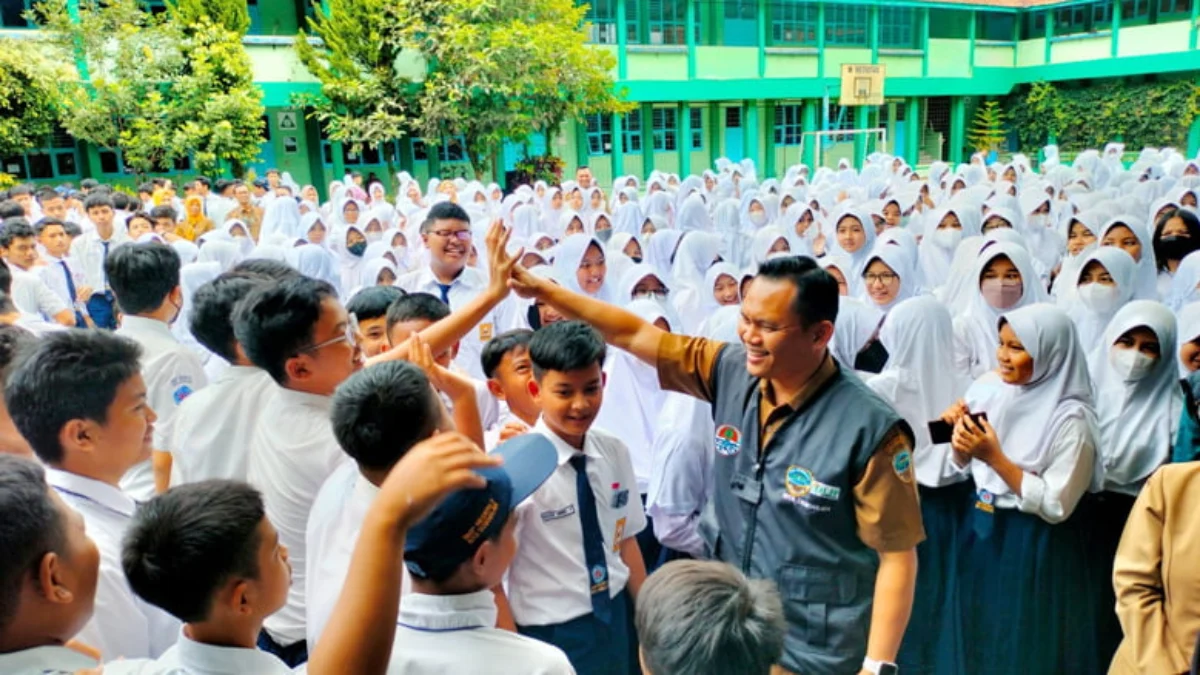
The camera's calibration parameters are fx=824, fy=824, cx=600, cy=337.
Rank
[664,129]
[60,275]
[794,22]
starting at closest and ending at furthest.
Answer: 1. [60,275]
2. [664,129]
3. [794,22]

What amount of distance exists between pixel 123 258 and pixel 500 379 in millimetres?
1583

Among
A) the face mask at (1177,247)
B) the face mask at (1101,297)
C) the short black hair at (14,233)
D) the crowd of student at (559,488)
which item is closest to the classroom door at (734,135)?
the face mask at (1177,247)

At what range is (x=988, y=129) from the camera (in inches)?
Answer: 1135

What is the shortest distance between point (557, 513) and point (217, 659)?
97 centimetres

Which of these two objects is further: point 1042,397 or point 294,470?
point 1042,397

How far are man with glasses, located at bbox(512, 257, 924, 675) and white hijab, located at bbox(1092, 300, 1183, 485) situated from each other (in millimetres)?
1537

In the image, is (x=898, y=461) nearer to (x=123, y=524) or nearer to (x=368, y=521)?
(x=368, y=521)

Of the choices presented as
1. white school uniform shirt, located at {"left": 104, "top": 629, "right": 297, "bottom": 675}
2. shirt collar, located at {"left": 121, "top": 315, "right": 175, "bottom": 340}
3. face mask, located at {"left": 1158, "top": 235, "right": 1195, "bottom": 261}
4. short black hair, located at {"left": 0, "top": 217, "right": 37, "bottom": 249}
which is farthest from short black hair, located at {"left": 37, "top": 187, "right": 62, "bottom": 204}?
face mask, located at {"left": 1158, "top": 235, "right": 1195, "bottom": 261}

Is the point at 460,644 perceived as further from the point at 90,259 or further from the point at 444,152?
the point at 444,152

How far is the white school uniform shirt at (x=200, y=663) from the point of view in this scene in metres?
1.38

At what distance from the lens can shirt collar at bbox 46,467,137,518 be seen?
198 centimetres

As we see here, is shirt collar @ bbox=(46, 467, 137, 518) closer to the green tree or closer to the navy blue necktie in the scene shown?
the navy blue necktie

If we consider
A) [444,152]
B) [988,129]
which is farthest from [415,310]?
[988,129]

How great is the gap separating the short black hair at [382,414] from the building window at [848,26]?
2695 centimetres
